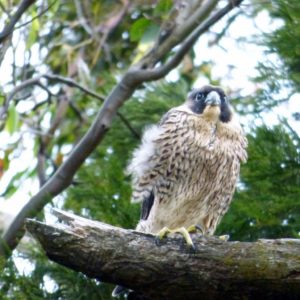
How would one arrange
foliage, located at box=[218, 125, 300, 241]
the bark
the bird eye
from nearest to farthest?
the bark → foliage, located at box=[218, 125, 300, 241] → the bird eye

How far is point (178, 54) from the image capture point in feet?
20.9

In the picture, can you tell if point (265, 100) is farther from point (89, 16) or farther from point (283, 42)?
point (89, 16)

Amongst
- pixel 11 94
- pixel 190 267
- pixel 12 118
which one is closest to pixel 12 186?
pixel 12 118

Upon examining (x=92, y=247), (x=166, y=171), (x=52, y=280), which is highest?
(x=92, y=247)

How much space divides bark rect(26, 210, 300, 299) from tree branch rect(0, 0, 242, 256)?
1.79 metres

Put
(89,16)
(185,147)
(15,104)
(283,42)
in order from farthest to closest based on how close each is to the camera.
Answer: (89,16), (15,104), (283,42), (185,147)

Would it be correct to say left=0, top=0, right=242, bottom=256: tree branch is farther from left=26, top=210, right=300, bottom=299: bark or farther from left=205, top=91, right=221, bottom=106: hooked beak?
left=26, top=210, right=300, bottom=299: bark

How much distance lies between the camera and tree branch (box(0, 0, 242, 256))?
6148mm

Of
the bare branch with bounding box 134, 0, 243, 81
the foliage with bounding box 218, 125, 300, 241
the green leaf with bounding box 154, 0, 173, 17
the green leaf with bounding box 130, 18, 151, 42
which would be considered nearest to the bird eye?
the bare branch with bounding box 134, 0, 243, 81

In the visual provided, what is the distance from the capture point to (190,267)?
14.4ft

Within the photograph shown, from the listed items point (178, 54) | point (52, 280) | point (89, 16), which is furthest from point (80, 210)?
point (89, 16)

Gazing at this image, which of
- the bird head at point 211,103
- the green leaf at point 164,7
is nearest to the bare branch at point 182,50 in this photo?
the bird head at point 211,103

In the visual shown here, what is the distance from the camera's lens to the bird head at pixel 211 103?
6122 millimetres

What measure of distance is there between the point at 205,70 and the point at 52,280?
3.23 metres
